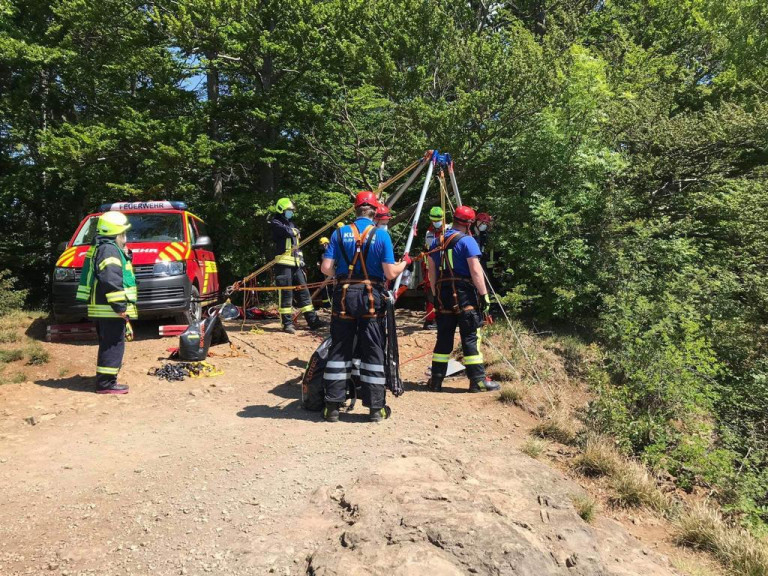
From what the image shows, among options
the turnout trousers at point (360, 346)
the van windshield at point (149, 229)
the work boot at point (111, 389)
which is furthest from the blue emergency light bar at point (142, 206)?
the turnout trousers at point (360, 346)

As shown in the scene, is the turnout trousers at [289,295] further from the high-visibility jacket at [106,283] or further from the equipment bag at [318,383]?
the equipment bag at [318,383]

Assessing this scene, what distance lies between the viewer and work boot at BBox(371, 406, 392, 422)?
5.17 m

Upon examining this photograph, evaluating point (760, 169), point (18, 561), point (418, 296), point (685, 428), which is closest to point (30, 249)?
point (418, 296)

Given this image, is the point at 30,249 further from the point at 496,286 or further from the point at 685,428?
the point at 685,428

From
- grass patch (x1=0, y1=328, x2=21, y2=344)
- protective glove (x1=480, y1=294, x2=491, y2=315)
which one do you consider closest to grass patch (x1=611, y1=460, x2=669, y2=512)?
protective glove (x1=480, y1=294, x2=491, y2=315)

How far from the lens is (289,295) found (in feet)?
30.4

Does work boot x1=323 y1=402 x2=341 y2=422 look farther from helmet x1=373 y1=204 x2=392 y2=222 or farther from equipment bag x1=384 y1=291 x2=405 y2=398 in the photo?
helmet x1=373 y1=204 x2=392 y2=222

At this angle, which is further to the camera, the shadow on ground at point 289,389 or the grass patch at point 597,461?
the shadow on ground at point 289,389

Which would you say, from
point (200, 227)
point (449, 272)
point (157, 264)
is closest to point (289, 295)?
point (157, 264)

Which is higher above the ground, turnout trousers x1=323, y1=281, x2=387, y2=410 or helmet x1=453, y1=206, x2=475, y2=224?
helmet x1=453, y1=206, x2=475, y2=224

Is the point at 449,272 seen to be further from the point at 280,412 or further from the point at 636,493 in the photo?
the point at 636,493

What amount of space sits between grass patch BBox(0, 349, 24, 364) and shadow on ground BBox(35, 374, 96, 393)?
3.74ft

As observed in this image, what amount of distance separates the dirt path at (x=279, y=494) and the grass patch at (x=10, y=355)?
1.81m

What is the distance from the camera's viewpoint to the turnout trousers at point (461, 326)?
6.23 metres
